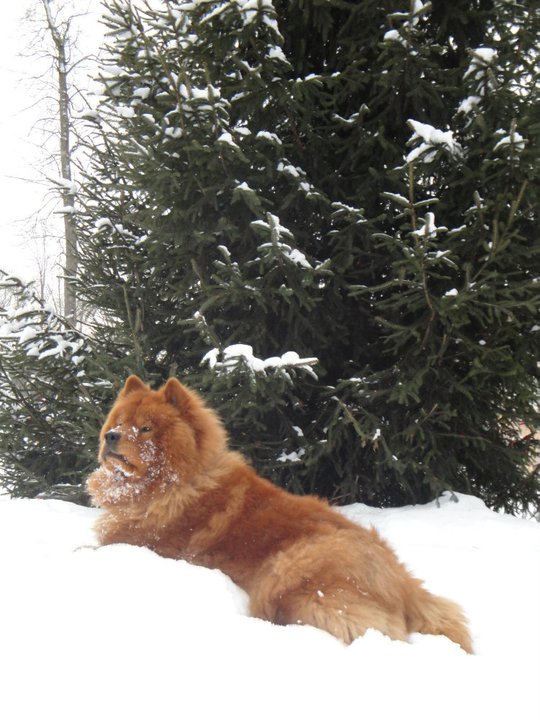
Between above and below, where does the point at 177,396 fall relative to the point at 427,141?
below

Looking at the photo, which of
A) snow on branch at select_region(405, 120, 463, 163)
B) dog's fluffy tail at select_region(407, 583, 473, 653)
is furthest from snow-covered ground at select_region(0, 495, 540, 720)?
snow on branch at select_region(405, 120, 463, 163)

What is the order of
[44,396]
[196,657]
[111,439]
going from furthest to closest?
[44,396] < [111,439] < [196,657]

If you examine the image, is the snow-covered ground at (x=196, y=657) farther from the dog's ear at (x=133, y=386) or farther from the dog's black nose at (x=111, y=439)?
the dog's ear at (x=133, y=386)

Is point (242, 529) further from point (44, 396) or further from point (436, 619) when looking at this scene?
point (44, 396)

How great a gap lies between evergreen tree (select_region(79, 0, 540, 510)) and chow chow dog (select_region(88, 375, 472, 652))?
40.7 inches

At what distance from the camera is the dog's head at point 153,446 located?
387 cm

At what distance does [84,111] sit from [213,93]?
9.16 feet

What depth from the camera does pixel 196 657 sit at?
2.22 meters

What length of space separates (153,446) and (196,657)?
187 centimetres

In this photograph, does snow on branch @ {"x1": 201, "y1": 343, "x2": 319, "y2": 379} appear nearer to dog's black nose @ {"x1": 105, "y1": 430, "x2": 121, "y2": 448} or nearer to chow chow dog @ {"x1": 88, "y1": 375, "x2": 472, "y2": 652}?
chow chow dog @ {"x1": 88, "y1": 375, "x2": 472, "y2": 652}

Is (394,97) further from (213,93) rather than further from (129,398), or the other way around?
(129,398)

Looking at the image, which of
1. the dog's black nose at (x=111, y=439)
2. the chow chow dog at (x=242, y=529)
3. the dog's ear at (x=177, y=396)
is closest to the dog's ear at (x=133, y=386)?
the chow chow dog at (x=242, y=529)

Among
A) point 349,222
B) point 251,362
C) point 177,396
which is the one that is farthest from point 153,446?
point 349,222

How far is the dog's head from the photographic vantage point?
12.7 ft
